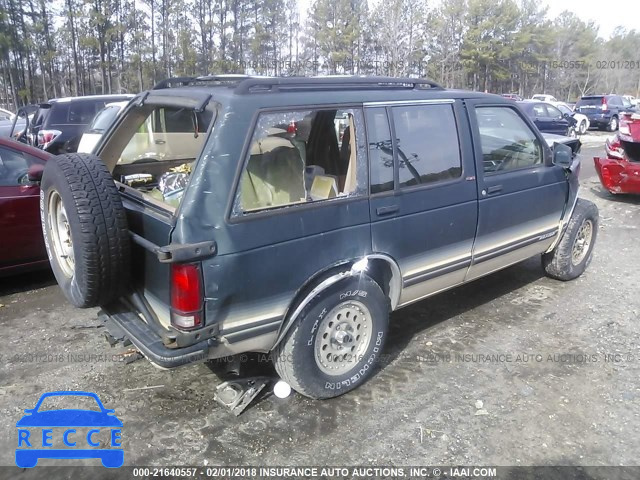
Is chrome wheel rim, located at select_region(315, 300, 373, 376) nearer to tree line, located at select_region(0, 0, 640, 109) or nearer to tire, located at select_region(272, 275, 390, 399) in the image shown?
tire, located at select_region(272, 275, 390, 399)

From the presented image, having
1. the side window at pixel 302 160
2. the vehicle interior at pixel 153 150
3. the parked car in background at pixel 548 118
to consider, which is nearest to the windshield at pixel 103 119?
the vehicle interior at pixel 153 150

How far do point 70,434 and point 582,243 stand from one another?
16.0 ft

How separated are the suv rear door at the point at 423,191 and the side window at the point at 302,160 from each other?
0.45ft

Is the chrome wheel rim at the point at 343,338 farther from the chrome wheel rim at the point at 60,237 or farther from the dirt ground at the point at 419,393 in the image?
the chrome wheel rim at the point at 60,237

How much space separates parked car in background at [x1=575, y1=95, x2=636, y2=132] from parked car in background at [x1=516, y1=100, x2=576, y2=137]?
684 centimetres

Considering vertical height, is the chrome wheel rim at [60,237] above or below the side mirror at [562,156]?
below

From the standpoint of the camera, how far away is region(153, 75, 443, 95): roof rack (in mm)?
2861

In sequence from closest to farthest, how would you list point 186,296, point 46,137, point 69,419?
point 186,296 < point 69,419 < point 46,137

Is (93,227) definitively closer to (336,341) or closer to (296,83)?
(296,83)

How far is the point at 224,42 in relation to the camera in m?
34.5

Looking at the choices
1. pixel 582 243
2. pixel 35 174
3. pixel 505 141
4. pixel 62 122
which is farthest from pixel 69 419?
pixel 62 122

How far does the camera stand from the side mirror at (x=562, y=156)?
4445 millimetres

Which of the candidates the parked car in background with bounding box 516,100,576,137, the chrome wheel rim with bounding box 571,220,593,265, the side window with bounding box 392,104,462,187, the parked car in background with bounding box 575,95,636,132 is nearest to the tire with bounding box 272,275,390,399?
the side window with bounding box 392,104,462,187

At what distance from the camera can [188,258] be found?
8.08ft
